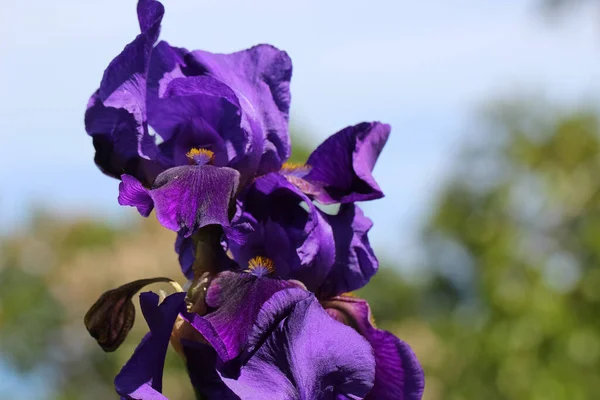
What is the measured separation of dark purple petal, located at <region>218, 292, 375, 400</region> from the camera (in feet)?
4.30

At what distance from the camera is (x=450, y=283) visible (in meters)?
27.0

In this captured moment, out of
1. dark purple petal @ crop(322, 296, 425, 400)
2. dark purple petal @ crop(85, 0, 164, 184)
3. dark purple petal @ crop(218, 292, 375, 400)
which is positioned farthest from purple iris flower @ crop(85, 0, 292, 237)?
dark purple petal @ crop(322, 296, 425, 400)

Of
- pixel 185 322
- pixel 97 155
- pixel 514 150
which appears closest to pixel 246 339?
pixel 185 322

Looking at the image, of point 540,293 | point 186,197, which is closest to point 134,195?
point 186,197

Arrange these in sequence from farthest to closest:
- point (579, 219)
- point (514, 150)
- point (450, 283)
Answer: point (450, 283)
point (514, 150)
point (579, 219)

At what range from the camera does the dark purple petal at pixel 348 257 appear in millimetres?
1615

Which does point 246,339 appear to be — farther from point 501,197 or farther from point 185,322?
point 501,197

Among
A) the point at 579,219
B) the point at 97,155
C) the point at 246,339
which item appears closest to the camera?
the point at 246,339

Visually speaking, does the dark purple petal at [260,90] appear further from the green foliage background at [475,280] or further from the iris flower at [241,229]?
the green foliage background at [475,280]

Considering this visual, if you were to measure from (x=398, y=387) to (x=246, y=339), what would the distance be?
34cm

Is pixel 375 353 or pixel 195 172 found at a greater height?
pixel 195 172

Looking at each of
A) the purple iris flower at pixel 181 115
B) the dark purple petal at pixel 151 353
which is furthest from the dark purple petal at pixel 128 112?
the dark purple petal at pixel 151 353

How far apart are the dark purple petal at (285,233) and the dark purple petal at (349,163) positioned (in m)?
0.07

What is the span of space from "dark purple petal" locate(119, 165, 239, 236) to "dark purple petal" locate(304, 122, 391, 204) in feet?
0.83
